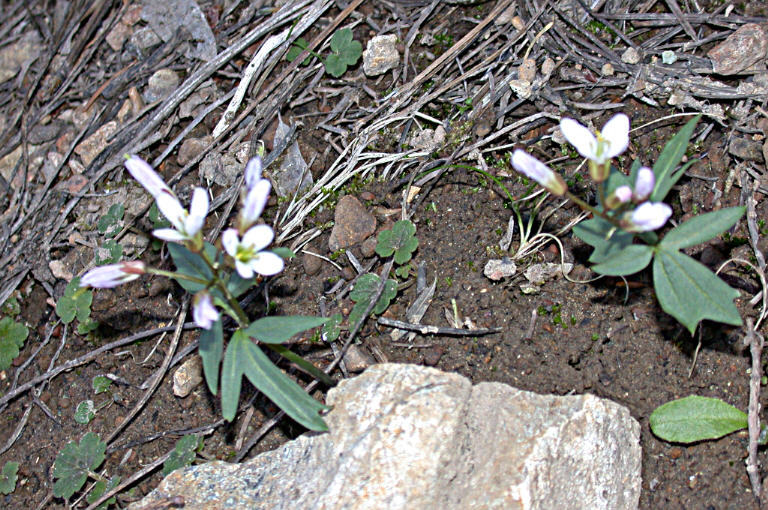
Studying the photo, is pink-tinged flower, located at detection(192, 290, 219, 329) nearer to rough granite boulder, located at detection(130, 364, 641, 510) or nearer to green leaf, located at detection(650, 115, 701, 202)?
rough granite boulder, located at detection(130, 364, 641, 510)

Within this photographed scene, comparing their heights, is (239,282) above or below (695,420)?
above

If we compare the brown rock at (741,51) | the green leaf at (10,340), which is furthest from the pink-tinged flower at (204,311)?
the brown rock at (741,51)

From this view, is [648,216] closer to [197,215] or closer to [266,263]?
[266,263]

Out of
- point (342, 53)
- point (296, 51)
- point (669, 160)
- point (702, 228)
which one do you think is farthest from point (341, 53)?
point (702, 228)

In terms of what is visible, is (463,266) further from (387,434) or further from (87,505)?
(87,505)

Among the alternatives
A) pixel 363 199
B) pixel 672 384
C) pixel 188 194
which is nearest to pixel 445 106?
pixel 363 199

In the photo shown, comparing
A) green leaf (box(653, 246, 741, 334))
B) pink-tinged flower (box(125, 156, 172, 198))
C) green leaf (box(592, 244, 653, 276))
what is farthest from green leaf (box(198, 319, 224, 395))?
green leaf (box(653, 246, 741, 334))

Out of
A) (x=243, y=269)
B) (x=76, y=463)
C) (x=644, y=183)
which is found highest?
(x=243, y=269)

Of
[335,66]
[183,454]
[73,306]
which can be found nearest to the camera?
[183,454]
